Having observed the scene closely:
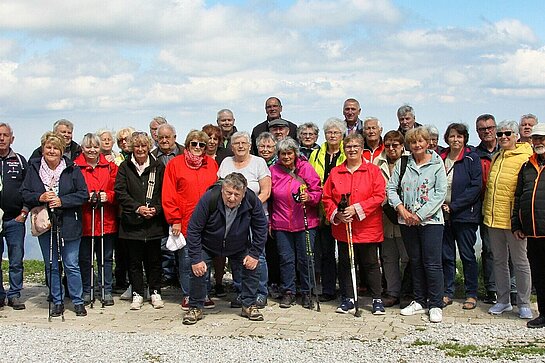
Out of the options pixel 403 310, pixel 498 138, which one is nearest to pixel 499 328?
pixel 403 310

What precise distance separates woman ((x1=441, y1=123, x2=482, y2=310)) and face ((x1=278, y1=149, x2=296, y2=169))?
2181 mm

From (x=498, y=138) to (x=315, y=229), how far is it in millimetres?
2841

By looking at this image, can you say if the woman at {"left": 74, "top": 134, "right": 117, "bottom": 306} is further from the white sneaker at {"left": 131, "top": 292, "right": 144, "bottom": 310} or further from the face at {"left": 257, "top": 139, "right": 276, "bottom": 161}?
the face at {"left": 257, "top": 139, "right": 276, "bottom": 161}

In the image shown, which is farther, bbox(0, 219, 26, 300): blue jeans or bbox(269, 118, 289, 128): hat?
bbox(269, 118, 289, 128): hat

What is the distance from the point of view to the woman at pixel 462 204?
30.3ft

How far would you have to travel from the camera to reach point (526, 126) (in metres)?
10.0

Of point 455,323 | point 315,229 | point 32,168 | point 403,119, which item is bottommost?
point 455,323

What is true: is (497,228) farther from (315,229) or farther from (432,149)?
(315,229)

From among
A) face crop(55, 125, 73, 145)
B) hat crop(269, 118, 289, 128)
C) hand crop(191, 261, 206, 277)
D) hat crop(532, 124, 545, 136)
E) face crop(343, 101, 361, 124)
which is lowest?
hand crop(191, 261, 206, 277)

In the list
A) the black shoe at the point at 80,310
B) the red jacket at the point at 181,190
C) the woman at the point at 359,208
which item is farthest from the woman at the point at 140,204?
the woman at the point at 359,208

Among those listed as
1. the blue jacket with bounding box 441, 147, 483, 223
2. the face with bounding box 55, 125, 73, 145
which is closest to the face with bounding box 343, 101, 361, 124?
the blue jacket with bounding box 441, 147, 483, 223

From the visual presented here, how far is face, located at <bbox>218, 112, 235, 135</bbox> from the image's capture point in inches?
453

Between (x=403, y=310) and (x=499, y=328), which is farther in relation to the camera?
(x=403, y=310)

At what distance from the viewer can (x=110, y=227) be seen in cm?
987
